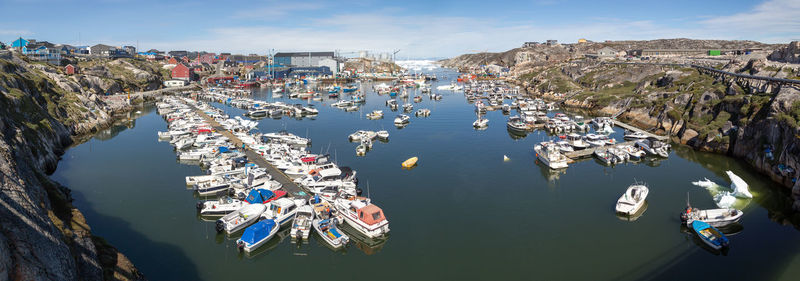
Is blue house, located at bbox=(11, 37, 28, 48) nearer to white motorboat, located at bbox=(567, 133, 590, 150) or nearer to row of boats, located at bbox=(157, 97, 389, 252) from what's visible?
row of boats, located at bbox=(157, 97, 389, 252)

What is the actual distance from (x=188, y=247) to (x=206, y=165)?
18.0 metres

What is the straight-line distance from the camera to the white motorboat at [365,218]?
24.8 m

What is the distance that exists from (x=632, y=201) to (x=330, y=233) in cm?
2118

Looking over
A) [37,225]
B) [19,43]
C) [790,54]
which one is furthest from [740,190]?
[19,43]

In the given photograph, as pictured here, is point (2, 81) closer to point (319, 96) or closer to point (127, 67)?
point (319, 96)

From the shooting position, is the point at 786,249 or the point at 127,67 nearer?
the point at 786,249

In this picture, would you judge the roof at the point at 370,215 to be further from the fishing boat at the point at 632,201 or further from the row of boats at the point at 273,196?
the fishing boat at the point at 632,201

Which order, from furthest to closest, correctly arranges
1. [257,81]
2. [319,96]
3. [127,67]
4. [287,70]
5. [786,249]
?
[287,70] < [257,81] < [127,67] < [319,96] < [786,249]

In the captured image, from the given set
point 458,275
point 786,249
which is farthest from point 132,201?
point 786,249

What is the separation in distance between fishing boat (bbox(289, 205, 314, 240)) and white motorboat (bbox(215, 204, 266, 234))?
9.10 feet

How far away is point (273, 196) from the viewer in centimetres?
2905

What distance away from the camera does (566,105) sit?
85.2 m

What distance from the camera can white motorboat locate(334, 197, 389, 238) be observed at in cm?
2481

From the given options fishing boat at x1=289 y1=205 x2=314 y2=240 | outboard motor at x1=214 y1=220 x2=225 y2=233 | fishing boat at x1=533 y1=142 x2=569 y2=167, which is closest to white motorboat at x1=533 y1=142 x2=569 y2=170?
fishing boat at x1=533 y1=142 x2=569 y2=167
